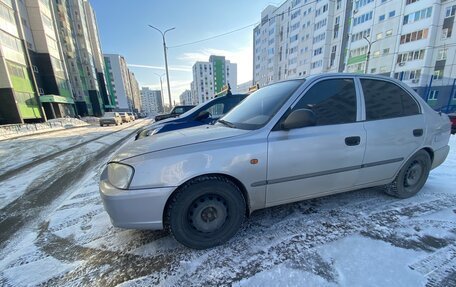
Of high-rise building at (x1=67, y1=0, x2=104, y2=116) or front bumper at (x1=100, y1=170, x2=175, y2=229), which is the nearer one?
front bumper at (x1=100, y1=170, x2=175, y2=229)

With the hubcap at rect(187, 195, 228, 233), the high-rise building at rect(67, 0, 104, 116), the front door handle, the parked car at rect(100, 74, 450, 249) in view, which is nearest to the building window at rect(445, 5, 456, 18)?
the parked car at rect(100, 74, 450, 249)

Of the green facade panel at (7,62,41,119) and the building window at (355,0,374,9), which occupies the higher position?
the building window at (355,0,374,9)

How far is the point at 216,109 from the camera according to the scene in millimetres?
5770

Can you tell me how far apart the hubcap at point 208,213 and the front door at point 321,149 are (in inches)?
20.9

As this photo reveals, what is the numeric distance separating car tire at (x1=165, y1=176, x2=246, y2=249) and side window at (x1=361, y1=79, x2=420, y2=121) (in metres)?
1.97

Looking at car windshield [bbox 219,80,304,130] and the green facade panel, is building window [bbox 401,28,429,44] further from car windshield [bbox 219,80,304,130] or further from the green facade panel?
the green facade panel

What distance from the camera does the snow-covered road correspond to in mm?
1767

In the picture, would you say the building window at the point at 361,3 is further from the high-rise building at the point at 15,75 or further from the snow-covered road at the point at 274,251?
the high-rise building at the point at 15,75

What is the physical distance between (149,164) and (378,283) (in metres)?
2.13

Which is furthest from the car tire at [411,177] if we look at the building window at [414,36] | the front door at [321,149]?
the building window at [414,36]

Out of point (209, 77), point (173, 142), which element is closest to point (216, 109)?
point (173, 142)

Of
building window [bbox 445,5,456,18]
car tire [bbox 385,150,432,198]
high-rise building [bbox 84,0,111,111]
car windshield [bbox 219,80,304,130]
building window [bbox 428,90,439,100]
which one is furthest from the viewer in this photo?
high-rise building [bbox 84,0,111,111]

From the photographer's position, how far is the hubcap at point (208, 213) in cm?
206

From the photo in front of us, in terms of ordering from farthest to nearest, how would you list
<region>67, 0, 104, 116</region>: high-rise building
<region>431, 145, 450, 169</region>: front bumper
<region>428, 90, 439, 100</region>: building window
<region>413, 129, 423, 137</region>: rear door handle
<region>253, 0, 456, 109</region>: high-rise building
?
<region>67, 0, 104, 116</region>: high-rise building → <region>428, 90, 439, 100</region>: building window → <region>253, 0, 456, 109</region>: high-rise building → <region>431, 145, 450, 169</region>: front bumper → <region>413, 129, 423, 137</region>: rear door handle
